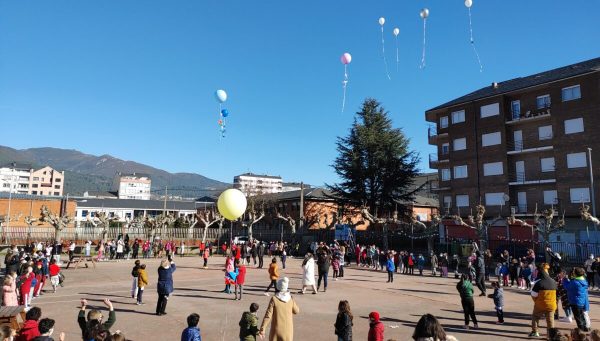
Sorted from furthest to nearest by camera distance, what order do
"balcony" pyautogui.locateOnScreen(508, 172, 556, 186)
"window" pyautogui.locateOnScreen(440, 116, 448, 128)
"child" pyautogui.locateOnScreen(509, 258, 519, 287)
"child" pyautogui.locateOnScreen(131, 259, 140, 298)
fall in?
1. "window" pyautogui.locateOnScreen(440, 116, 448, 128)
2. "balcony" pyautogui.locateOnScreen(508, 172, 556, 186)
3. "child" pyautogui.locateOnScreen(509, 258, 519, 287)
4. "child" pyautogui.locateOnScreen(131, 259, 140, 298)

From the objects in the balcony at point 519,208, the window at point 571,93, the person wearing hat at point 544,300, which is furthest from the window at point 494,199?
the person wearing hat at point 544,300

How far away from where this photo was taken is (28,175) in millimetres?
145125

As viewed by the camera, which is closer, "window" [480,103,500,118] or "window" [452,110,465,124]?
"window" [480,103,500,118]

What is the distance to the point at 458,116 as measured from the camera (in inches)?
1813

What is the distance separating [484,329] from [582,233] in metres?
29.6

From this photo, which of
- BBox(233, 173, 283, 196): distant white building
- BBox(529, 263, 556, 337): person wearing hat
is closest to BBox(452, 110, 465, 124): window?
BBox(529, 263, 556, 337): person wearing hat

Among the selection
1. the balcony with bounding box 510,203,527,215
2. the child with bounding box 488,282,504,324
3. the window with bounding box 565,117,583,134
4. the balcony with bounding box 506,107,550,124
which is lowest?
the child with bounding box 488,282,504,324

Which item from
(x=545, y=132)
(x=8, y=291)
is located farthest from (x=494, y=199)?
(x=8, y=291)

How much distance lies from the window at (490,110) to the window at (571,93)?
5.96m

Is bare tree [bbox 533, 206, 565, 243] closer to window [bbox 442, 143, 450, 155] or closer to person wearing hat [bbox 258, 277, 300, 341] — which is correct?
window [bbox 442, 143, 450, 155]

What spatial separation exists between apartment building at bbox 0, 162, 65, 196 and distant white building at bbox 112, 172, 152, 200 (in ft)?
57.6

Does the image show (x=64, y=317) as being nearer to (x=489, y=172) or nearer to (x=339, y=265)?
(x=339, y=265)

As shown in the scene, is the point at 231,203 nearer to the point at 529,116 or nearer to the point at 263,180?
the point at 529,116

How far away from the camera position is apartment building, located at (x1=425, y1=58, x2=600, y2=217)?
36688mm
